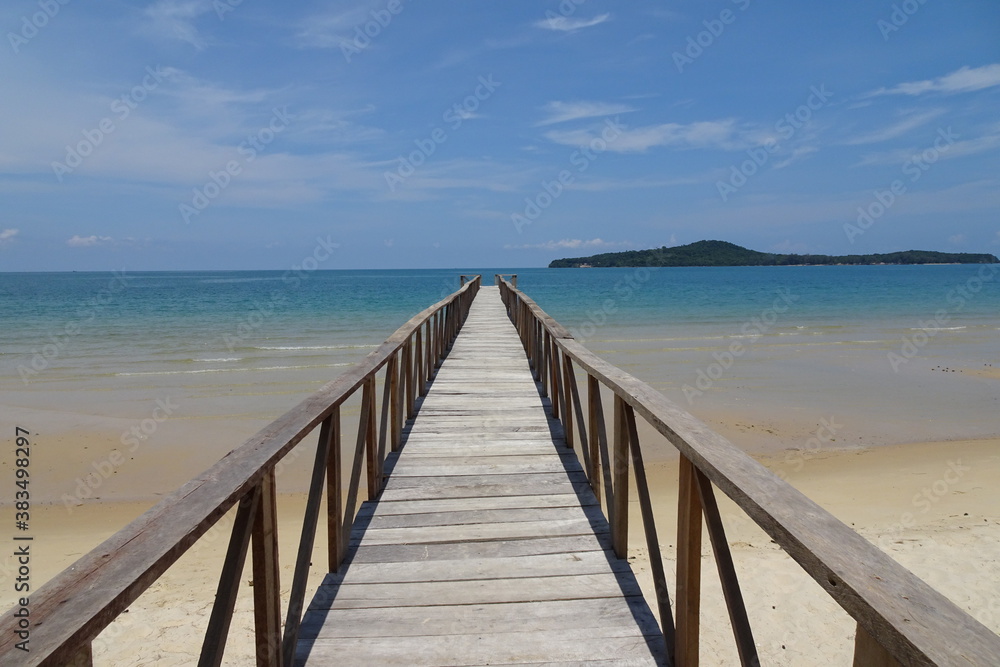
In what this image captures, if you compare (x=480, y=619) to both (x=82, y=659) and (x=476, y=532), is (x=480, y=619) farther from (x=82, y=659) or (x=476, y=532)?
(x=82, y=659)

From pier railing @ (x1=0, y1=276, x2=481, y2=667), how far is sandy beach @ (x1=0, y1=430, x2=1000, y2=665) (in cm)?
161

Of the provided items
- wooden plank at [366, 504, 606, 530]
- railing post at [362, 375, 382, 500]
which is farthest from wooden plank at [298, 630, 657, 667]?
railing post at [362, 375, 382, 500]

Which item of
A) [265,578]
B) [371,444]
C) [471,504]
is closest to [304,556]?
[265,578]

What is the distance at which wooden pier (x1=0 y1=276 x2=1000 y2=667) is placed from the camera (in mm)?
1021

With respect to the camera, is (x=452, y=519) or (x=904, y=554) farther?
(x=904, y=554)

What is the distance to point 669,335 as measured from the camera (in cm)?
1958

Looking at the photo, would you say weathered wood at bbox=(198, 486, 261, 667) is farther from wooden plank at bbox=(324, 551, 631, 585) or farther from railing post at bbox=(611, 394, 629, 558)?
railing post at bbox=(611, 394, 629, 558)

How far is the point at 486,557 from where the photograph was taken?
111 inches

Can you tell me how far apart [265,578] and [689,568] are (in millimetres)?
1378

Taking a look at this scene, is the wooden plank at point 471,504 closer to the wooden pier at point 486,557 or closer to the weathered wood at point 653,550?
the wooden pier at point 486,557

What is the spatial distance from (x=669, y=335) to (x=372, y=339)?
9.88 m

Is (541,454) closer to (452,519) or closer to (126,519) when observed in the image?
(452,519)

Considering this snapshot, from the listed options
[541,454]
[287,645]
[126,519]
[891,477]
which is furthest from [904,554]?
[126,519]

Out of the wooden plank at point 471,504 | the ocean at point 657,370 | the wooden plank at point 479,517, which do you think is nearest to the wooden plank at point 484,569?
the wooden plank at point 479,517
